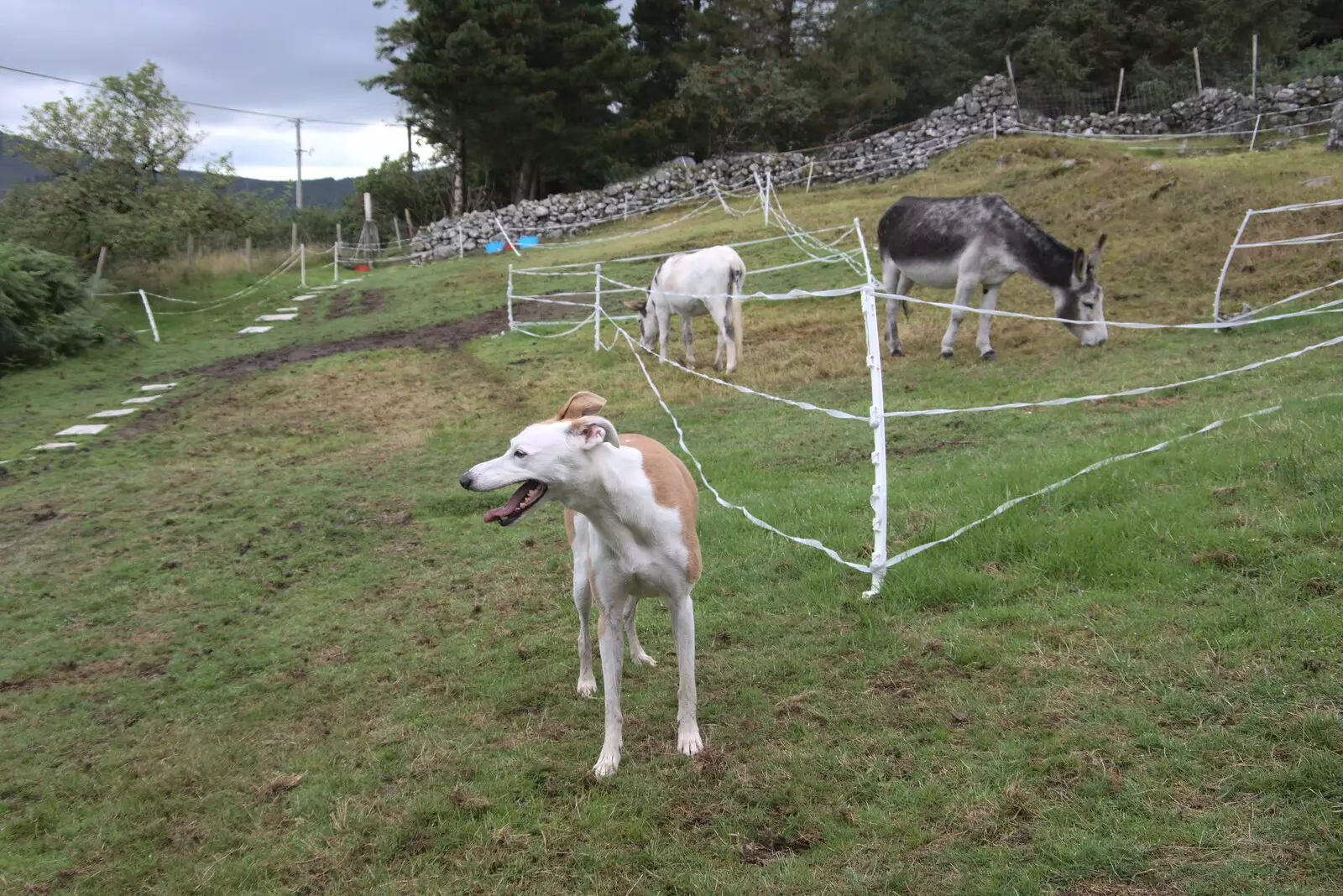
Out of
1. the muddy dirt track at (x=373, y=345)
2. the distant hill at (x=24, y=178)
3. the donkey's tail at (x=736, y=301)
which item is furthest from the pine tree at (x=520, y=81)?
the donkey's tail at (x=736, y=301)

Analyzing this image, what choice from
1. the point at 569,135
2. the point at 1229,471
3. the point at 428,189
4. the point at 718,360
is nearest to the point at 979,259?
the point at 718,360

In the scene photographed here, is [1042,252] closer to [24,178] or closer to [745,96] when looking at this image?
[745,96]

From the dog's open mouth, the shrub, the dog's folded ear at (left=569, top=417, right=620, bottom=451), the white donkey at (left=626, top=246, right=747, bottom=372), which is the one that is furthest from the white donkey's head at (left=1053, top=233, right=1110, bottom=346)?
the shrub

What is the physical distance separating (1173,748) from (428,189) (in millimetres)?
37548

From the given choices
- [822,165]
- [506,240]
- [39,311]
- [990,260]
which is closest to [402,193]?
[506,240]

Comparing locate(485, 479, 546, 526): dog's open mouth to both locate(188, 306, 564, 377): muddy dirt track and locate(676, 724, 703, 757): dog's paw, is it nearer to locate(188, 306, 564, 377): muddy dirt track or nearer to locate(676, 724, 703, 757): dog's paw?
locate(676, 724, 703, 757): dog's paw

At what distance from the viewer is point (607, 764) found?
3.51 meters

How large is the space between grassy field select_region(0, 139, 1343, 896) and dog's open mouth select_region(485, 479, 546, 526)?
1136mm

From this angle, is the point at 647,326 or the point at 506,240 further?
the point at 506,240

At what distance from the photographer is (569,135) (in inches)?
1194

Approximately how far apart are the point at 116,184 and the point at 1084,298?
2226 centimetres

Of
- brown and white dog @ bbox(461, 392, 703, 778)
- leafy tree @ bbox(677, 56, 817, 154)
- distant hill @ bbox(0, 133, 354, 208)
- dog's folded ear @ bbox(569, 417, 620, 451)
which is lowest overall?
brown and white dog @ bbox(461, 392, 703, 778)

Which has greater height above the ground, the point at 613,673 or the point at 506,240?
the point at 506,240

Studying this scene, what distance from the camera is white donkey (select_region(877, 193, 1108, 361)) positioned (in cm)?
1003
